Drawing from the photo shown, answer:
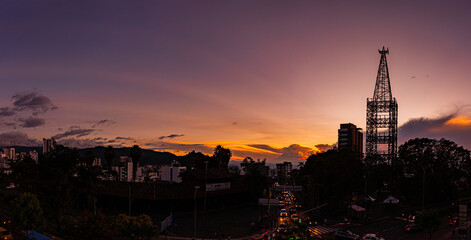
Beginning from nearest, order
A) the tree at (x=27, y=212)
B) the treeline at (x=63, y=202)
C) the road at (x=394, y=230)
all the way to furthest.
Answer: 1. the treeline at (x=63, y=202)
2. the tree at (x=27, y=212)
3. the road at (x=394, y=230)

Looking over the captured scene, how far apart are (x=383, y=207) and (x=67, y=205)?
68.7m

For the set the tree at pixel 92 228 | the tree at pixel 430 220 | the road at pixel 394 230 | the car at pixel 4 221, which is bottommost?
the road at pixel 394 230

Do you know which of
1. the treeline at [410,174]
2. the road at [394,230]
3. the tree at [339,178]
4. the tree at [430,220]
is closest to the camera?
the tree at [430,220]

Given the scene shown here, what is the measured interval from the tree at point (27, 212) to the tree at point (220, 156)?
99831 mm

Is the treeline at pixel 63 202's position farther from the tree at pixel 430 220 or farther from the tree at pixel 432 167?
the tree at pixel 432 167

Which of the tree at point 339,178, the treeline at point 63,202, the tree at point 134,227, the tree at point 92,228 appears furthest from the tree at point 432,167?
the tree at point 92,228

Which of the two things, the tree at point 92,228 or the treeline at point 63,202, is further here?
the treeline at point 63,202

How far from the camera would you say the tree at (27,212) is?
38.6 meters

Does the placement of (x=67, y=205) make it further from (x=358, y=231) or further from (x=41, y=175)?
(x=358, y=231)

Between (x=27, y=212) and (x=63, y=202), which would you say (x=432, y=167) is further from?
(x=27, y=212)

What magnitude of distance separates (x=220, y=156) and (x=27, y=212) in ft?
333

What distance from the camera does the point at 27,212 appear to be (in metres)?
38.7

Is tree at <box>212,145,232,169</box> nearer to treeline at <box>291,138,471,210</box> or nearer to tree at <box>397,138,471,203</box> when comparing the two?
treeline at <box>291,138,471,210</box>

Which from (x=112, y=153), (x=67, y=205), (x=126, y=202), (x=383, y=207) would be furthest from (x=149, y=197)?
(x=383, y=207)
